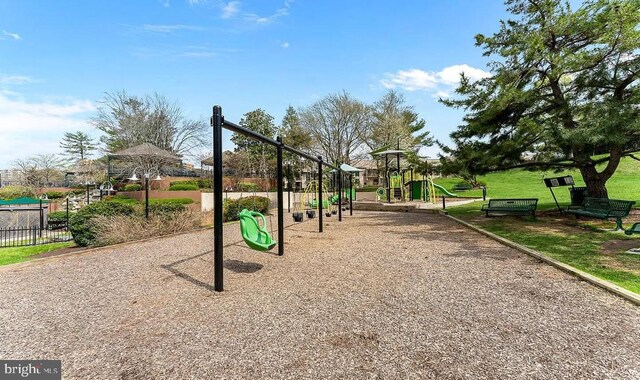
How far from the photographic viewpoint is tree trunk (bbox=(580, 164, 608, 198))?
31.5 ft

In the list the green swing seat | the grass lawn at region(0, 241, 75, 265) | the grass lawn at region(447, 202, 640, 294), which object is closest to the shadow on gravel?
the green swing seat

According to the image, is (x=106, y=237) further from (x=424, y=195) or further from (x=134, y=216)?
(x=424, y=195)

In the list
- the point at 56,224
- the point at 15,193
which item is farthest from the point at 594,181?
the point at 15,193

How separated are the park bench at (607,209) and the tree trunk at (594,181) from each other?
3.93 ft

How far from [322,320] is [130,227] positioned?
24.4 feet

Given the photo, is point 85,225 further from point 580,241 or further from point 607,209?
point 607,209

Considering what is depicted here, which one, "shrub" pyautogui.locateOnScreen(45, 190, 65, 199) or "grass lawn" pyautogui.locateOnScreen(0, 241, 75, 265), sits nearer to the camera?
"grass lawn" pyautogui.locateOnScreen(0, 241, 75, 265)

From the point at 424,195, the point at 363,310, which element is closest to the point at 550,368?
the point at 363,310

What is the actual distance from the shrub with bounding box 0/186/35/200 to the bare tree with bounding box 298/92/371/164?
2418 centimetres

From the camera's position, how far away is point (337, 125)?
1346 inches

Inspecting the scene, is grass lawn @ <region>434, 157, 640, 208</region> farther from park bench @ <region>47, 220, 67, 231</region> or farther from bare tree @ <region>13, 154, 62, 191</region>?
bare tree @ <region>13, 154, 62, 191</region>

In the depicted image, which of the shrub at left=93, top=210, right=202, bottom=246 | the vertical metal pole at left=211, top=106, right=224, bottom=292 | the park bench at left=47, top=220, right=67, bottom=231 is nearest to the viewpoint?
the vertical metal pole at left=211, top=106, right=224, bottom=292

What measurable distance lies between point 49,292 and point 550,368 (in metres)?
5.46

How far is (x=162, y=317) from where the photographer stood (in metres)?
3.22
